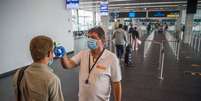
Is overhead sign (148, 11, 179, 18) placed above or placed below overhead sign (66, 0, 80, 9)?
above

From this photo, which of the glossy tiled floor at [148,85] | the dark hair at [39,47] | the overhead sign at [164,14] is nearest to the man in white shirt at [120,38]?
the glossy tiled floor at [148,85]

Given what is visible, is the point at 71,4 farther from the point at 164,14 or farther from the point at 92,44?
the point at 164,14

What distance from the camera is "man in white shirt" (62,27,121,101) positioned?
2.02 meters

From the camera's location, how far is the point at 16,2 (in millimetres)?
6148

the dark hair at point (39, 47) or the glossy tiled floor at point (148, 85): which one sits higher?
the dark hair at point (39, 47)

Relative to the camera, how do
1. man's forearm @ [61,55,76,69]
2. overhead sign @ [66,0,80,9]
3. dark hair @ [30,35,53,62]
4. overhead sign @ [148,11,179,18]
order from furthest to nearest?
1. overhead sign @ [148,11,179,18]
2. overhead sign @ [66,0,80,9]
3. man's forearm @ [61,55,76,69]
4. dark hair @ [30,35,53,62]

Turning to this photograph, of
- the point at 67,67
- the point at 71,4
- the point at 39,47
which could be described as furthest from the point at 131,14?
the point at 39,47

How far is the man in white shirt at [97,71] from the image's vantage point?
6.63 feet

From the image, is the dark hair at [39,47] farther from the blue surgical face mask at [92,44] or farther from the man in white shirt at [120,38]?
the man in white shirt at [120,38]

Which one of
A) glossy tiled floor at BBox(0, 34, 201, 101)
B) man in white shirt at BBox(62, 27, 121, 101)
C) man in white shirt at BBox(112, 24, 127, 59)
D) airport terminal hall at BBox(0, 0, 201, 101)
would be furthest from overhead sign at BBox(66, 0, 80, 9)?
man in white shirt at BBox(62, 27, 121, 101)

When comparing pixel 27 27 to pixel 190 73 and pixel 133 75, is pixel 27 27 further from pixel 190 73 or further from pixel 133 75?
pixel 190 73

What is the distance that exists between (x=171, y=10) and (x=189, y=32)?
1377 centimetres

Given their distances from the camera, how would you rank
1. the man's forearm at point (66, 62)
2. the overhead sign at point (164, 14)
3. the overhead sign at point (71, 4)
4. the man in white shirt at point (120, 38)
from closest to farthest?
the man's forearm at point (66, 62), the man in white shirt at point (120, 38), the overhead sign at point (71, 4), the overhead sign at point (164, 14)

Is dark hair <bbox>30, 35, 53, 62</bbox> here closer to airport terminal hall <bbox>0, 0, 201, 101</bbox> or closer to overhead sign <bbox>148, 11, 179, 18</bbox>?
airport terminal hall <bbox>0, 0, 201, 101</bbox>
